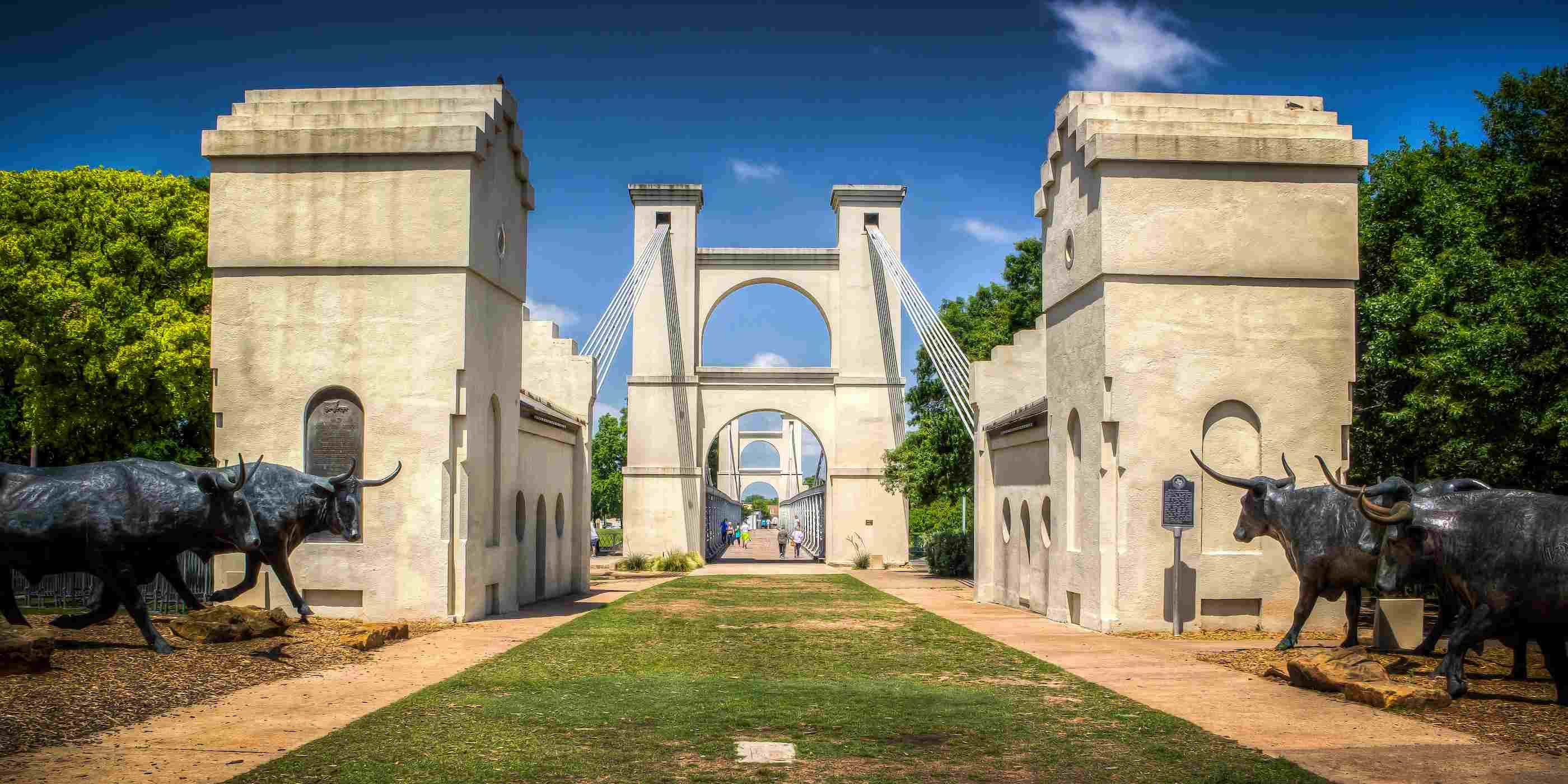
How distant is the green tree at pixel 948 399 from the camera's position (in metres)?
31.2

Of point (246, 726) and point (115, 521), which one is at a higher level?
point (115, 521)

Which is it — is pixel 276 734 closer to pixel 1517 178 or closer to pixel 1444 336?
pixel 1444 336

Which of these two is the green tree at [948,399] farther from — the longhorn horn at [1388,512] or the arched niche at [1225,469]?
the longhorn horn at [1388,512]

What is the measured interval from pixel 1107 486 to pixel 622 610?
304 inches

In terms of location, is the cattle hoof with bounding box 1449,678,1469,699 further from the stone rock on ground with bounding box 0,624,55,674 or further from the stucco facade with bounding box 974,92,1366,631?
the stone rock on ground with bounding box 0,624,55,674

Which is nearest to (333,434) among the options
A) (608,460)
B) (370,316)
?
(370,316)

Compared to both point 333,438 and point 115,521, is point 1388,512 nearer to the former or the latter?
point 115,521

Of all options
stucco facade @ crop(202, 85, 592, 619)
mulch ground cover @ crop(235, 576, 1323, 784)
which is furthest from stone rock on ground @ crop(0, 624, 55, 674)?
stucco facade @ crop(202, 85, 592, 619)

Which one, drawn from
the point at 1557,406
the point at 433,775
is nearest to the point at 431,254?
the point at 433,775

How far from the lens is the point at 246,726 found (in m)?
8.01

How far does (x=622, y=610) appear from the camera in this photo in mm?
18906

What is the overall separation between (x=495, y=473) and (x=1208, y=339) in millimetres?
9768

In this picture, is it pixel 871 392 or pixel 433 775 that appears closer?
pixel 433 775

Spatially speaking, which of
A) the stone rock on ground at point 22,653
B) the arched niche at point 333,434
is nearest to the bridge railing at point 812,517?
the arched niche at point 333,434
